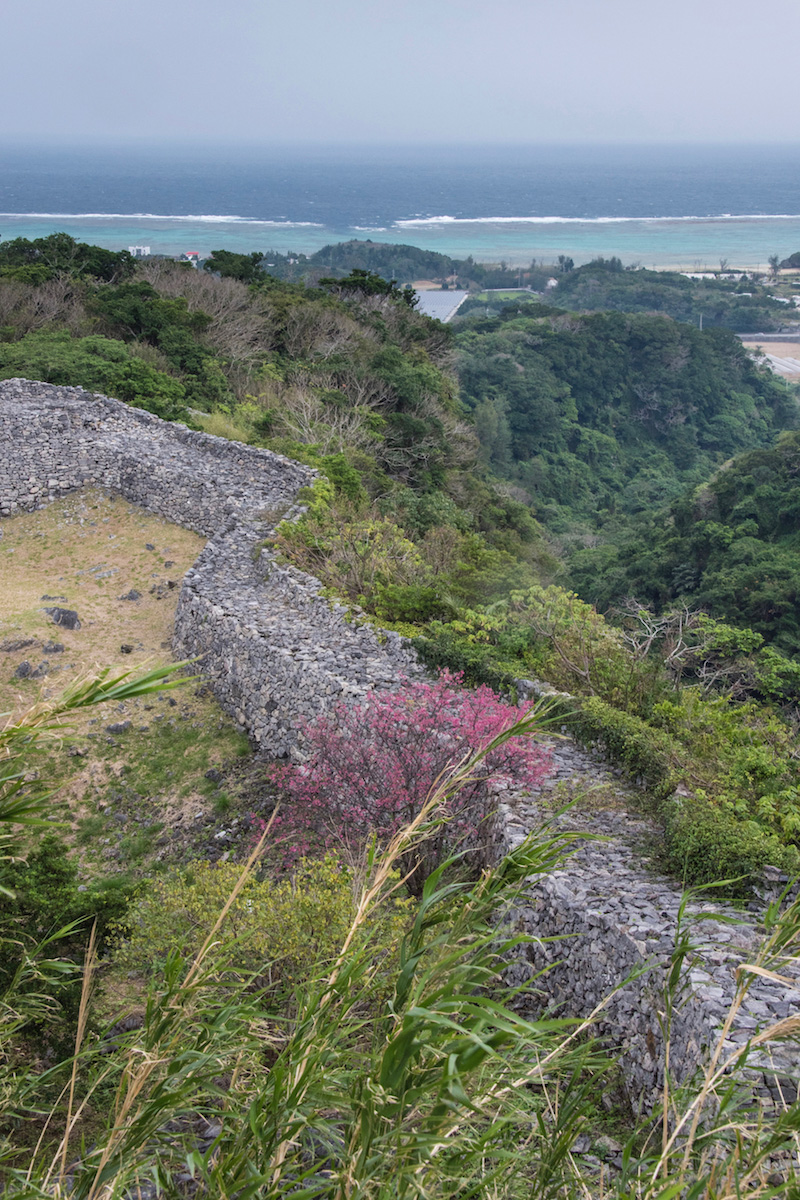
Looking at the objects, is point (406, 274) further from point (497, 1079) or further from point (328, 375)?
point (497, 1079)

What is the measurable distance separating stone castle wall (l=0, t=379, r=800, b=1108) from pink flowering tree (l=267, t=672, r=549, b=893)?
0.28 metres

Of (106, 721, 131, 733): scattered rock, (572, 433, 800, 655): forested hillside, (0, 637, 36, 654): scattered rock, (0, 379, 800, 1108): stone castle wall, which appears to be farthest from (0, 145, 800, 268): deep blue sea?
(106, 721, 131, 733): scattered rock

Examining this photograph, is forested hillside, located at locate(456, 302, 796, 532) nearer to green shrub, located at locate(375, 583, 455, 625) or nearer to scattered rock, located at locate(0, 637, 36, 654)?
green shrub, located at locate(375, 583, 455, 625)

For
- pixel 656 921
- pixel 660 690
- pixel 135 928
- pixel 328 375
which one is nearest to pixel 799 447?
pixel 328 375

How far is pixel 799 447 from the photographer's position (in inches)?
749

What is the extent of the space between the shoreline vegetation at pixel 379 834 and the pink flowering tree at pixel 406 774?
7 cm

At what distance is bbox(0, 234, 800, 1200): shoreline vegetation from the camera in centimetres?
178

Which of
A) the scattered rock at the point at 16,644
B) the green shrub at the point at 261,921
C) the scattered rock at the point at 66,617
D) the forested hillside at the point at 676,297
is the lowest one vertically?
the scattered rock at the point at 16,644

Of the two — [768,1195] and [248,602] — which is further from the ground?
[768,1195]

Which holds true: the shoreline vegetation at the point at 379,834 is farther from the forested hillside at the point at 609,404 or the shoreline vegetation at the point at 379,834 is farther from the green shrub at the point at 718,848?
the forested hillside at the point at 609,404

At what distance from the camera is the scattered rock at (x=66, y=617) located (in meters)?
9.25

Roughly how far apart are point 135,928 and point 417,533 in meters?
8.59

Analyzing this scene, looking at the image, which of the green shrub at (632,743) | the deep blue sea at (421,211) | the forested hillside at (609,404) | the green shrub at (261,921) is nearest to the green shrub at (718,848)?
the green shrub at (632,743)

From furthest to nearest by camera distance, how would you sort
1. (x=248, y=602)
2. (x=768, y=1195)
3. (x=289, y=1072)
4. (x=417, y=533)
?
(x=417, y=533), (x=248, y=602), (x=289, y=1072), (x=768, y=1195)
